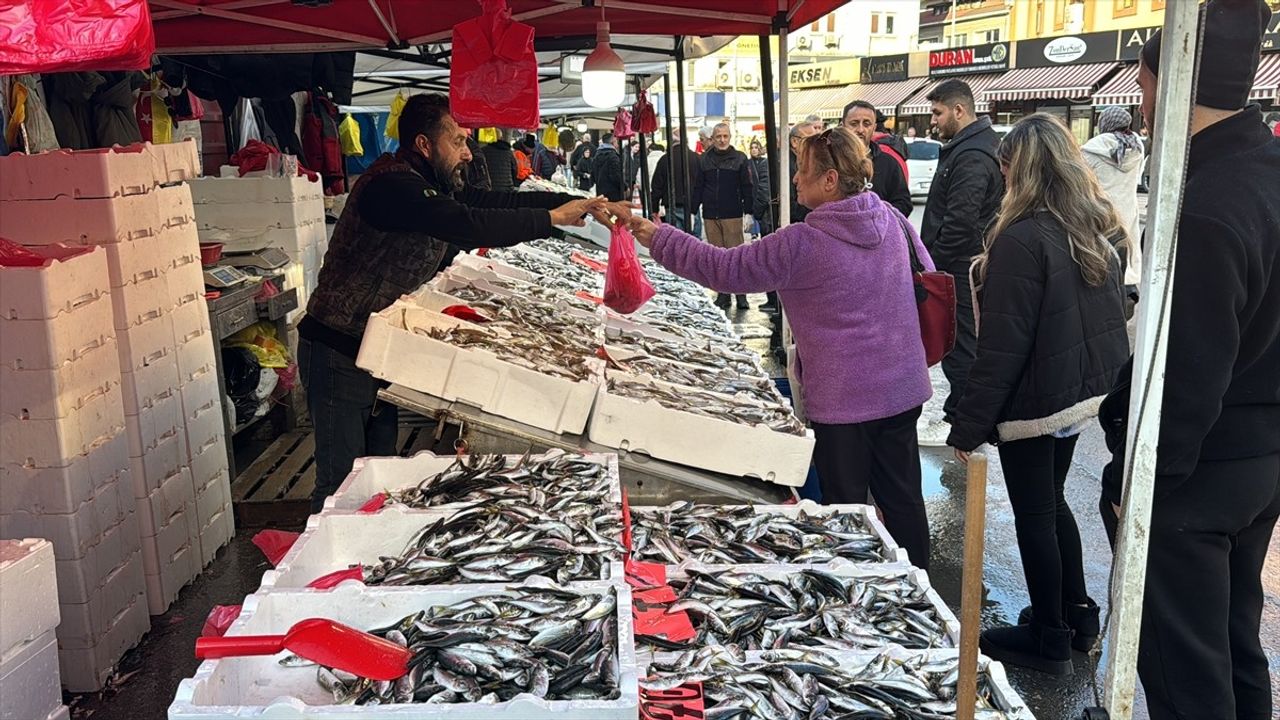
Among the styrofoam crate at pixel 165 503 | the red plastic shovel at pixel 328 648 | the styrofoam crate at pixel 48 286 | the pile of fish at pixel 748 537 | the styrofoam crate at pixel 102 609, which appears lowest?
the styrofoam crate at pixel 102 609

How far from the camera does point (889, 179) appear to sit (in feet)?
24.3

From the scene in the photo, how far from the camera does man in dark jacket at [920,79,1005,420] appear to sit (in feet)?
20.5

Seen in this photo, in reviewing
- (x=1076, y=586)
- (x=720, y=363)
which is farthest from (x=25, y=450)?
(x=1076, y=586)

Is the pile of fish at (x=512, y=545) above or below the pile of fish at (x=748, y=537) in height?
above

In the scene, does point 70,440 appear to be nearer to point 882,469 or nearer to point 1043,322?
point 882,469

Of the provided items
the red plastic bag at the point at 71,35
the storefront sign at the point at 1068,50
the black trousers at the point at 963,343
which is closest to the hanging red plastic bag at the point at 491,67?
the red plastic bag at the point at 71,35

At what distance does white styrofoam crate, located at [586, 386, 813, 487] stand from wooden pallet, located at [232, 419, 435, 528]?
1.25 m

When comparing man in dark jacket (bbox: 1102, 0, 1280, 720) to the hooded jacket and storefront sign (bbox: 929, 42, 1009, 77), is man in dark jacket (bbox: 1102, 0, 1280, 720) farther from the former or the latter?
storefront sign (bbox: 929, 42, 1009, 77)

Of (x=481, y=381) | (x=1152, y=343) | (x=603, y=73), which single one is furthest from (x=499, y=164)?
(x=1152, y=343)

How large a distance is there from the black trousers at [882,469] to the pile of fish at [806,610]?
116 cm

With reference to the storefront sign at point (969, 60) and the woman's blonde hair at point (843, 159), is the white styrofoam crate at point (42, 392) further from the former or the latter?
the storefront sign at point (969, 60)

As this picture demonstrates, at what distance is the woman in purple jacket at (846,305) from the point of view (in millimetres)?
3861

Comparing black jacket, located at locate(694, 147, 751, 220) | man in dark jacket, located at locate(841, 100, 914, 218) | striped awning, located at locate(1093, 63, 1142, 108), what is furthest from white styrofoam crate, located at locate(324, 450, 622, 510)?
striped awning, located at locate(1093, 63, 1142, 108)

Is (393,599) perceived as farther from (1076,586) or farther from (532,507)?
(1076,586)
